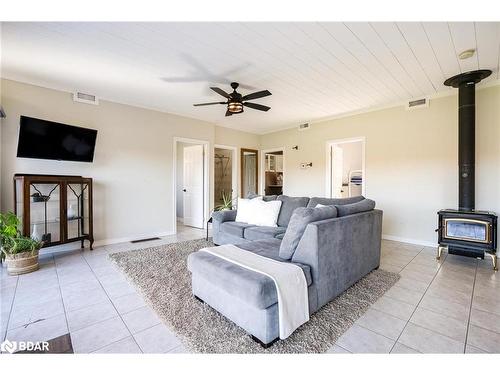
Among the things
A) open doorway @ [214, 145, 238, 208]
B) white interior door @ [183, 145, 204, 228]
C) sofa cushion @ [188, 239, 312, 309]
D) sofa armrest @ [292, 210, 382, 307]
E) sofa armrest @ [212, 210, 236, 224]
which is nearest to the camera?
sofa cushion @ [188, 239, 312, 309]

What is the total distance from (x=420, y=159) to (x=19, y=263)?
6.03 m

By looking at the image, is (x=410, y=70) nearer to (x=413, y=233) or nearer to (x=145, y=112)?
(x=413, y=233)

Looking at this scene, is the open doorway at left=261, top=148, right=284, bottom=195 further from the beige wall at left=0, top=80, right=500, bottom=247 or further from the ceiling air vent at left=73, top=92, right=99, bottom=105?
the ceiling air vent at left=73, top=92, right=99, bottom=105

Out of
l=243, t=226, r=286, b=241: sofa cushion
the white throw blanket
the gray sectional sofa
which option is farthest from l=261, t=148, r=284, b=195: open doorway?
the white throw blanket

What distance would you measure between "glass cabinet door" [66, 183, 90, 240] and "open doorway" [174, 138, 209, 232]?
1868mm

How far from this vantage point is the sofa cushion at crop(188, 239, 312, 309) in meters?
1.52

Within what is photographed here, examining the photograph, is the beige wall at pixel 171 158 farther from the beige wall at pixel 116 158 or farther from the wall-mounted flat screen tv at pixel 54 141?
the wall-mounted flat screen tv at pixel 54 141

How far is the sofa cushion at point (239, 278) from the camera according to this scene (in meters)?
1.52

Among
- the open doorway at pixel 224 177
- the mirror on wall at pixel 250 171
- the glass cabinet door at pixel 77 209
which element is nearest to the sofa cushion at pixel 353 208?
the glass cabinet door at pixel 77 209

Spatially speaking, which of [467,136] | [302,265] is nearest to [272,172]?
[467,136]

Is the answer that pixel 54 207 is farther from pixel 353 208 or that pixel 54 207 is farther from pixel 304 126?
pixel 304 126
